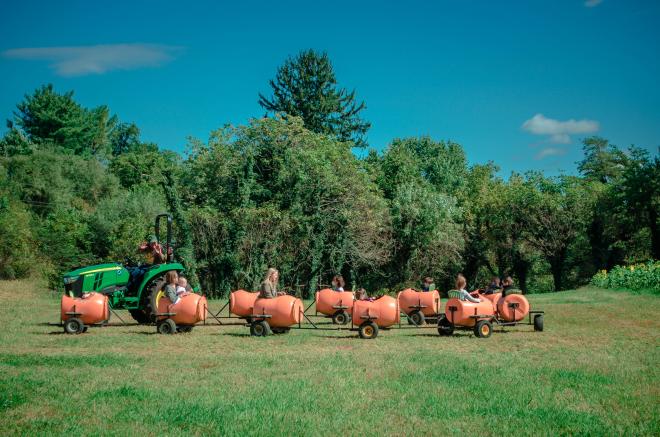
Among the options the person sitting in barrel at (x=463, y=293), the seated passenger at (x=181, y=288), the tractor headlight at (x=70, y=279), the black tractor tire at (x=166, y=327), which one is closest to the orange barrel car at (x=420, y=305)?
the person sitting in barrel at (x=463, y=293)

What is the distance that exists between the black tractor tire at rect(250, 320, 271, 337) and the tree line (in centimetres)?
978

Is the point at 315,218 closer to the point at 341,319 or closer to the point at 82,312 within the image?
the point at 341,319

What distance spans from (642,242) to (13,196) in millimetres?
38234

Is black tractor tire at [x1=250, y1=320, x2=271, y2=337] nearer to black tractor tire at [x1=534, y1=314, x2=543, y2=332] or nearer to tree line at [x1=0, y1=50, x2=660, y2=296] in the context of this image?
black tractor tire at [x1=534, y1=314, x2=543, y2=332]

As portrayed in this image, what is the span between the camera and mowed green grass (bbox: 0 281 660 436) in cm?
728

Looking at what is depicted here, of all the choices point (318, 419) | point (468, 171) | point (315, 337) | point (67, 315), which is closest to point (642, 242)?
point (468, 171)

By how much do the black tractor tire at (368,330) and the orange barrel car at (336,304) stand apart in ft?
11.5

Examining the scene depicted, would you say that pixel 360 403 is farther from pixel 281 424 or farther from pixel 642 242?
pixel 642 242

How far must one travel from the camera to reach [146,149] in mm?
78562

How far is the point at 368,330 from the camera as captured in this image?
15.4 metres

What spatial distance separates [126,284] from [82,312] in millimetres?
2500

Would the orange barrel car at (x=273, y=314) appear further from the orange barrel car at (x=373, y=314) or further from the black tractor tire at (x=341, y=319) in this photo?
the black tractor tire at (x=341, y=319)

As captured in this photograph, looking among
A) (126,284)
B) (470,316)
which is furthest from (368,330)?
(126,284)

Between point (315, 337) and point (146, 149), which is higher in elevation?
point (146, 149)
